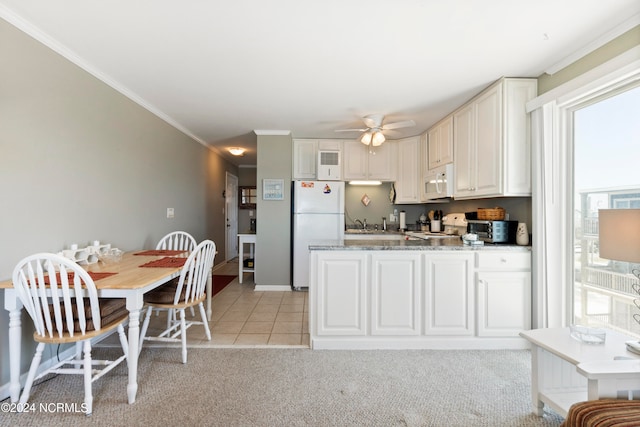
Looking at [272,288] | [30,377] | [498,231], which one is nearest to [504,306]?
[498,231]

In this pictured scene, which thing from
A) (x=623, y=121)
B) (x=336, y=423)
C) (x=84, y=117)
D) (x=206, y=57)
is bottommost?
(x=336, y=423)

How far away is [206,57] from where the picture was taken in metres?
2.25

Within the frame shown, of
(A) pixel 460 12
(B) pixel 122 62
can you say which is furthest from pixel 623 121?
(B) pixel 122 62

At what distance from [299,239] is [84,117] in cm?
284

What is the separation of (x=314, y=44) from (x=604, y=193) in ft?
7.83

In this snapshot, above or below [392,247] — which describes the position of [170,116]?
above

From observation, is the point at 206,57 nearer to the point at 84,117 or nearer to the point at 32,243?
the point at 84,117

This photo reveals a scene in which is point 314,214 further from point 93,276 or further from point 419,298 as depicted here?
point 93,276

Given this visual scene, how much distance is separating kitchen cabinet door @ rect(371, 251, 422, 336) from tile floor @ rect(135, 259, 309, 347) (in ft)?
2.42

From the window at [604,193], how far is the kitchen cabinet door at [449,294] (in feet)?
2.64

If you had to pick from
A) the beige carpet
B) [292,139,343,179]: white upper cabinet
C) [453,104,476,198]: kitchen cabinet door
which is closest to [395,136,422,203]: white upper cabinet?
[292,139,343,179]: white upper cabinet

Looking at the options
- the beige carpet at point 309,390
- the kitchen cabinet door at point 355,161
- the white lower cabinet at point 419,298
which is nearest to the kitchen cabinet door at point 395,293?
the white lower cabinet at point 419,298

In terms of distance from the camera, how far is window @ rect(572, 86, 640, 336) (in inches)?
73.3

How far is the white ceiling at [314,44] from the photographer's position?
5.64ft
